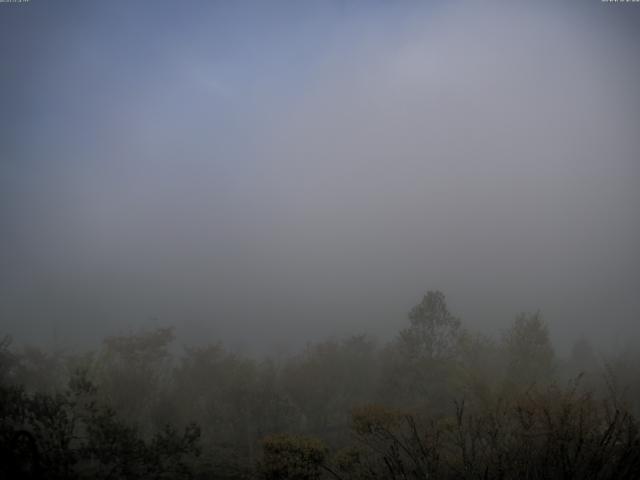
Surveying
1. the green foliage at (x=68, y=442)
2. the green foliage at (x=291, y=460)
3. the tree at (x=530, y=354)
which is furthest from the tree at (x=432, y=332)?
the green foliage at (x=68, y=442)

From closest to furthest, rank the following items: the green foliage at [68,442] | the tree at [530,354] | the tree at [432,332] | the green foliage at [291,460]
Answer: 1. the green foliage at [68,442]
2. the green foliage at [291,460]
3. the tree at [530,354]
4. the tree at [432,332]

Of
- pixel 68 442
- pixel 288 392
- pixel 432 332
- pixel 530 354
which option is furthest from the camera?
pixel 288 392

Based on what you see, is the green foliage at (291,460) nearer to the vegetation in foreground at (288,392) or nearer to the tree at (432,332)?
the vegetation in foreground at (288,392)

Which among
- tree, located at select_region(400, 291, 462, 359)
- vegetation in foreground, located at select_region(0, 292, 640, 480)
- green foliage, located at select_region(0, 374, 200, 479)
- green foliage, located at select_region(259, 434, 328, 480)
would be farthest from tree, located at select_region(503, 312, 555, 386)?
green foliage, located at select_region(0, 374, 200, 479)

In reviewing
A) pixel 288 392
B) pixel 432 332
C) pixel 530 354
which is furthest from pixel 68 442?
pixel 530 354

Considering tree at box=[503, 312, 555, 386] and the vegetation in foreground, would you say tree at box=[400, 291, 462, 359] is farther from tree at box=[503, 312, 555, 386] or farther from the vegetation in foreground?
tree at box=[503, 312, 555, 386]

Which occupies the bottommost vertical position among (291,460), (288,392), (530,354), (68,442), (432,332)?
(291,460)

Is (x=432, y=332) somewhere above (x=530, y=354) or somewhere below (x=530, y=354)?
above

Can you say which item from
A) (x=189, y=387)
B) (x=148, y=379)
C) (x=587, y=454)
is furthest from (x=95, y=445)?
(x=189, y=387)

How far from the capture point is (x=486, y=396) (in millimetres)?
29953

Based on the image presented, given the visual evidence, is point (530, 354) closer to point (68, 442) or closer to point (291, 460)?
point (291, 460)

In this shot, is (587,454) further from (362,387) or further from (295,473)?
(362,387)

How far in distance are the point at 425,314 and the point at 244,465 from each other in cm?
2645

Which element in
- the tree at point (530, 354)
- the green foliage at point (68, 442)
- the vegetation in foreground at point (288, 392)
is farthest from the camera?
the tree at point (530, 354)
